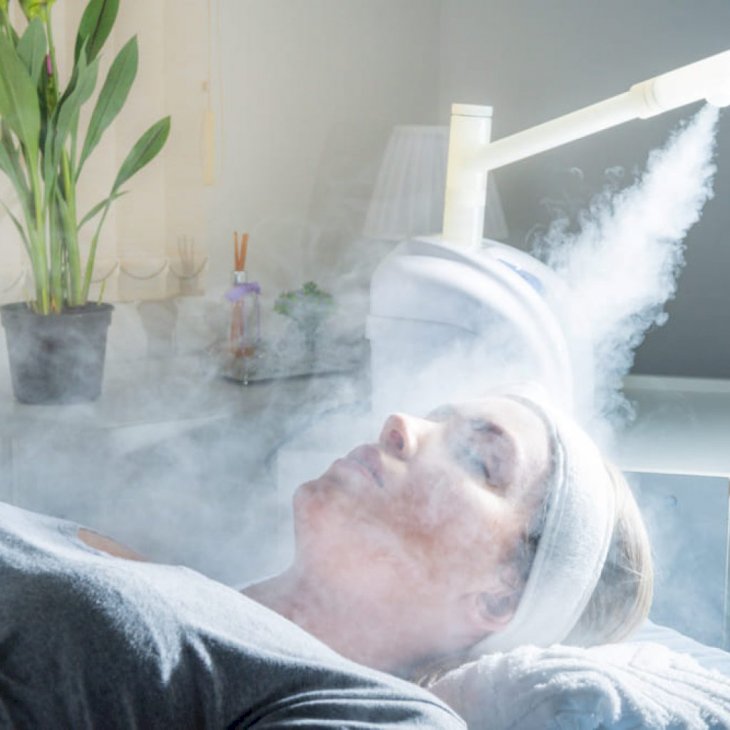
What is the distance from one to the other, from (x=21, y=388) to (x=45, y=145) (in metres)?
0.32

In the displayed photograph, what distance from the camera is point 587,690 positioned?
0.68 metres

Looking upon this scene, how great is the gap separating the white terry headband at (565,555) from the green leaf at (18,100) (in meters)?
0.88

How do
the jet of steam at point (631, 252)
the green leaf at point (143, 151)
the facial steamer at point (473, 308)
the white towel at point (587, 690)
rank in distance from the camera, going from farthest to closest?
1. the green leaf at point (143, 151)
2. the jet of steam at point (631, 252)
3. the facial steamer at point (473, 308)
4. the white towel at point (587, 690)

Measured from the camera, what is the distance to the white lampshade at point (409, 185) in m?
1.32

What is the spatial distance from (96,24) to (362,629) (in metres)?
0.93

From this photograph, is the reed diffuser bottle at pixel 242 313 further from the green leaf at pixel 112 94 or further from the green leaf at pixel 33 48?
the green leaf at pixel 33 48

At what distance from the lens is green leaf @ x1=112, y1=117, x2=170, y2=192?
142 cm

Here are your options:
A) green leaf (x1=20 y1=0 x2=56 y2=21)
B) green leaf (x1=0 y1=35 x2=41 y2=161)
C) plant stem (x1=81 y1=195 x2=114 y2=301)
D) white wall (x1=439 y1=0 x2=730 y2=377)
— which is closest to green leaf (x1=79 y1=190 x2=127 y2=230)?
plant stem (x1=81 y1=195 x2=114 y2=301)

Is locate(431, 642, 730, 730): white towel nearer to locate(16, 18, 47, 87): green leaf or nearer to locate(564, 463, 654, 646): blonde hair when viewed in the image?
locate(564, 463, 654, 646): blonde hair

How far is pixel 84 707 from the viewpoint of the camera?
707 mm

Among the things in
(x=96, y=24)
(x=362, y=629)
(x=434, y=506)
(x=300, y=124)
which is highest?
(x=96, y=24)

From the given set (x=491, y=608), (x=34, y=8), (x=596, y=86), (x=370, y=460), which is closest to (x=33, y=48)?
(x=34, y=8)

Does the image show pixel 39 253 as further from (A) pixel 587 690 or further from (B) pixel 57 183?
(A) pixel 587 690

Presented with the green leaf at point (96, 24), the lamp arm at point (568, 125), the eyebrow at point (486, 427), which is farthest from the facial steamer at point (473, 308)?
the green leaf at point (96, 24)
